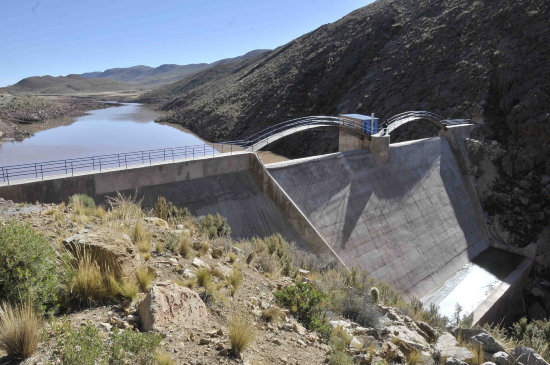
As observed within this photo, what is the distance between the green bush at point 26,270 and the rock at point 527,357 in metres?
7.75

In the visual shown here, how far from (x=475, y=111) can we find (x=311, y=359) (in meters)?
31.4

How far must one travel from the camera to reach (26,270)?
17.7 ft

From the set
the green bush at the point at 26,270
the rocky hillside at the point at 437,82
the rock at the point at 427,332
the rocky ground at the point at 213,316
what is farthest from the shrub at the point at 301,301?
the rocky hillside at the point at 437,82

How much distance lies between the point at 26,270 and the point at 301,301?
180 inches

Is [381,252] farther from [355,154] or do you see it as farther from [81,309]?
[81,309]

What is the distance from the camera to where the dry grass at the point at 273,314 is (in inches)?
285

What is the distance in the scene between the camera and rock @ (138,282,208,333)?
571 centimetres

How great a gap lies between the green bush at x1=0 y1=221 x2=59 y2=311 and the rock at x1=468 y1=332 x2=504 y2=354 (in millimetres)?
7573

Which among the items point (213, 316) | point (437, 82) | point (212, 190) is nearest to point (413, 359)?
point (213, 316)

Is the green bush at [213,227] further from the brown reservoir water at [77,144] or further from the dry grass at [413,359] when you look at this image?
the brown reservoir water at [77,144]

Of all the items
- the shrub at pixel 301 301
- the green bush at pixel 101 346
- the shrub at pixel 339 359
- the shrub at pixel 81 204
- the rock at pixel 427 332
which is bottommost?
the rock at pixel 427 332

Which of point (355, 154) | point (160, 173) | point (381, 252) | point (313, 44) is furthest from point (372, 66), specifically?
point (160, 173)

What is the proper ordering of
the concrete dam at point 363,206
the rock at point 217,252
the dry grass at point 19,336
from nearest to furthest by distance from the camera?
the dry grass at point 19,336 < the rock at point 217,252 < the concrete dam at point 363,206

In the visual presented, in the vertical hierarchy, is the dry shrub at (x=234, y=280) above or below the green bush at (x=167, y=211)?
below
